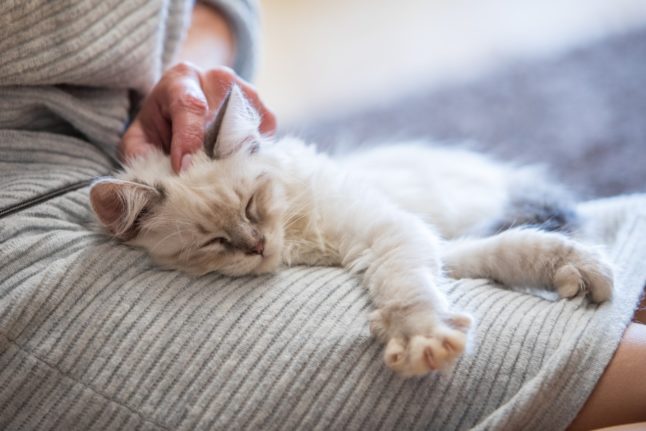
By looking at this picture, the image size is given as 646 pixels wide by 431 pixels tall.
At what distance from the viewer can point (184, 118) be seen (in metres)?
1.34

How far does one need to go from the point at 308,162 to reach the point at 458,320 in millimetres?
579

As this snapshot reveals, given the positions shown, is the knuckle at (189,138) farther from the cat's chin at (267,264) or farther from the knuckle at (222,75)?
the cat's chin at (267,264)

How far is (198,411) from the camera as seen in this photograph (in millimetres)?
1002

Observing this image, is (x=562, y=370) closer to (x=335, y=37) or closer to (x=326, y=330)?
(x=326, y=330)

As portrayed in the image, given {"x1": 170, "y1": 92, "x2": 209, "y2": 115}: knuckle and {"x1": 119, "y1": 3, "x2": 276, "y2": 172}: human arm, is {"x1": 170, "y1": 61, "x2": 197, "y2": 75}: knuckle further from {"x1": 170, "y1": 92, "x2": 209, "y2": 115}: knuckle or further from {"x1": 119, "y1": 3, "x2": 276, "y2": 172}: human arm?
{"x1": 170, "y1": 92, "x2": 209, "y2": 115}: knuckle

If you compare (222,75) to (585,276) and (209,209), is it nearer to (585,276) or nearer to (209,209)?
(209,209)

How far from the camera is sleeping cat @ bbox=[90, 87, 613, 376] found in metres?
1.14

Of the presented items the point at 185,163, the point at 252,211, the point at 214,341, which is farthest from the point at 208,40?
the point at 214,341

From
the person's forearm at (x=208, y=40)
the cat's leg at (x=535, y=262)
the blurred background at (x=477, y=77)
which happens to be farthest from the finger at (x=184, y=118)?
the blurred background at (x=477, y=77)

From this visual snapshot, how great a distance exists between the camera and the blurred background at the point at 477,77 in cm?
243

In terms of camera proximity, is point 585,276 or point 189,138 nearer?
point 585,276

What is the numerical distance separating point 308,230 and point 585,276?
541 mm

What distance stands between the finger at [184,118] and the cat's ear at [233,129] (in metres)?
0.04

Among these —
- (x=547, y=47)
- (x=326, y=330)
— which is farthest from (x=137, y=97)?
(x=547, y=47)
